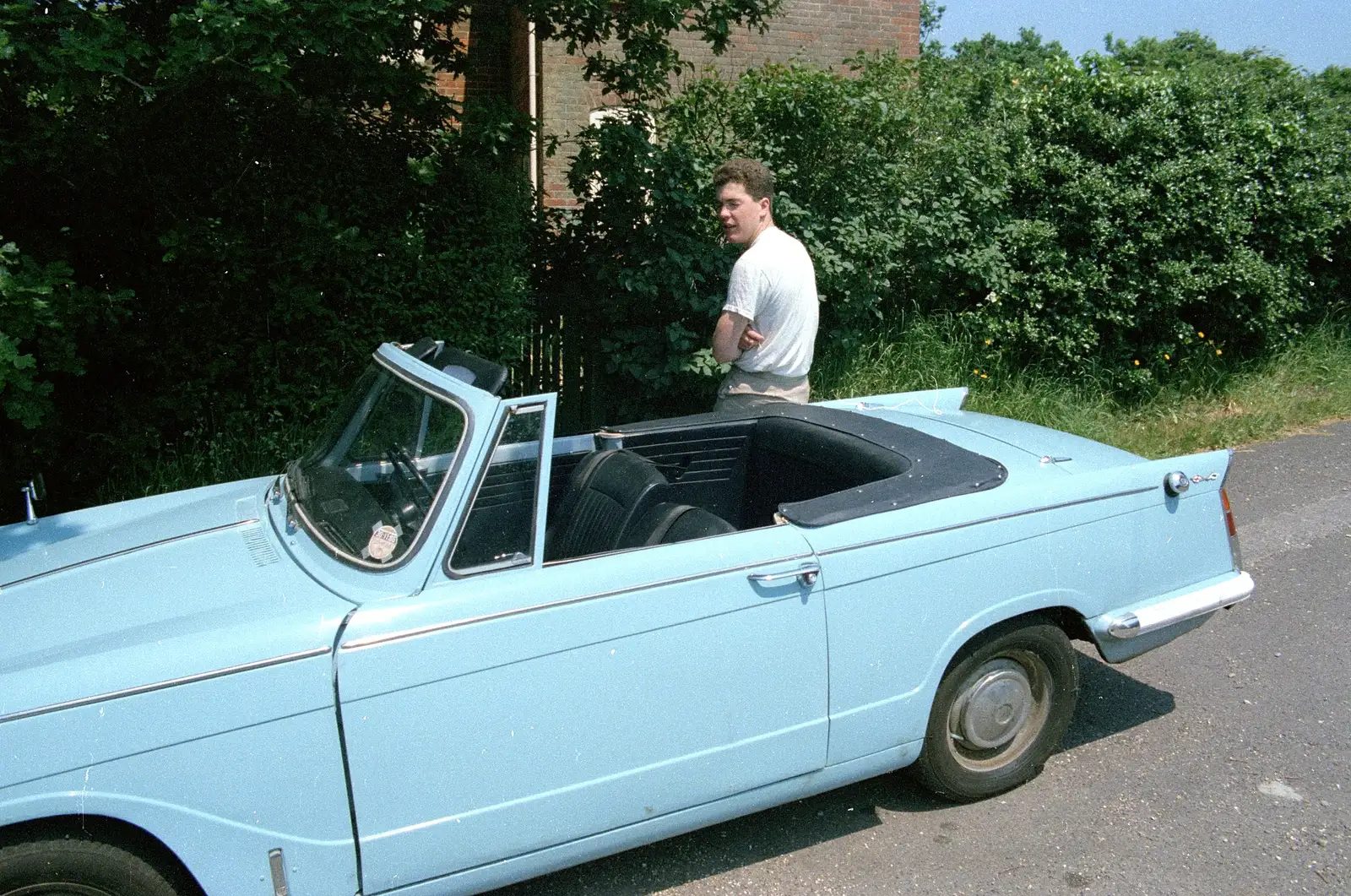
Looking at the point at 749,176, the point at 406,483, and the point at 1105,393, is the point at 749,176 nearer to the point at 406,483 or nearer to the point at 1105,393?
the point at 406,483

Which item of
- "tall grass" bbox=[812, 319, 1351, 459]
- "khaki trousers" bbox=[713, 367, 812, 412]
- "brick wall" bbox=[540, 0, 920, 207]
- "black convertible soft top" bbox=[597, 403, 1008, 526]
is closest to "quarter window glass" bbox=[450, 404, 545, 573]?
"black convertible soft top" bbox=[597, 403, 1008, 526]

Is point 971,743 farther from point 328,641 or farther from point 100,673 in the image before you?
point 100,673

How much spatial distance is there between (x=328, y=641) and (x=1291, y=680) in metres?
3.93

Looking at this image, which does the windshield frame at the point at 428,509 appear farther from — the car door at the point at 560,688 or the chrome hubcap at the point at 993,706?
the chrome hubcap at the point at 993,706

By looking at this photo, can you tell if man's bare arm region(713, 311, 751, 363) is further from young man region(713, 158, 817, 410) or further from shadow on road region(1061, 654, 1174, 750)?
shadow on road region(1061, 654, 1174, 750)

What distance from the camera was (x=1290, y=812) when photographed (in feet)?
12.0

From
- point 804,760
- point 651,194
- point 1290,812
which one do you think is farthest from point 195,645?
point 651,194

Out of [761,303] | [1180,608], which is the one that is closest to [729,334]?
[761,303]

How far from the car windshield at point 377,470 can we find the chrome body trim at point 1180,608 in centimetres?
232

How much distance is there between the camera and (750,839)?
11.7ft

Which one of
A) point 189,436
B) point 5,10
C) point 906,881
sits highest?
point 5,10

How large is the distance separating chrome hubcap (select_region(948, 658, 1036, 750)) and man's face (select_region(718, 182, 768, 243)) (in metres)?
2.25

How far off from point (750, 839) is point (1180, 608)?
170 centimetres

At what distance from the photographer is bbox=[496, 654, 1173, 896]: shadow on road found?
3.36 metres
